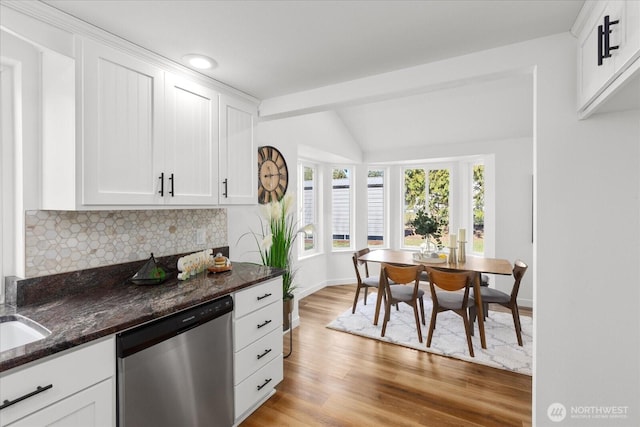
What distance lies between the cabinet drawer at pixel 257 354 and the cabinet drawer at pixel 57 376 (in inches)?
31.2

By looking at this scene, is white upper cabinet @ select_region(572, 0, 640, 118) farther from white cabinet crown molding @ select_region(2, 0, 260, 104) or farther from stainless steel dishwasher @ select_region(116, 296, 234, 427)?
white cabinet crown molding @ select_region(2, 0, 260, 104)

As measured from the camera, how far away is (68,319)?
1.38m

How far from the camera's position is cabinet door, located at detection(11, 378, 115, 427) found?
1092 millimetres

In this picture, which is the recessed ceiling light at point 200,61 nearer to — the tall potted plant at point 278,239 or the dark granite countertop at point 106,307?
the tall potted plant at point 278,239

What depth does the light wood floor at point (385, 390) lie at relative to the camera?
2.03 metres

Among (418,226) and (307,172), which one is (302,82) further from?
(307,172)

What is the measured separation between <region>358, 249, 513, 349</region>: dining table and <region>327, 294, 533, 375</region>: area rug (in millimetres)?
155

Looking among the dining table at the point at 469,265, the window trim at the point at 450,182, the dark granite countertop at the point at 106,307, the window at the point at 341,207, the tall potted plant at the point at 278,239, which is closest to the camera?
the dark granite countertop at the point at 106,307

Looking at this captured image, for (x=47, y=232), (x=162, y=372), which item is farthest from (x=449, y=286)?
(x=47, y=232)

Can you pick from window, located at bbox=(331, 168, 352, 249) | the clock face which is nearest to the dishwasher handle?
the clock face

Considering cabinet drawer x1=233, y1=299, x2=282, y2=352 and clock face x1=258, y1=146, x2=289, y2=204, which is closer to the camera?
cabinet drawer x1=233, y1=299, x2=282, y2=352
